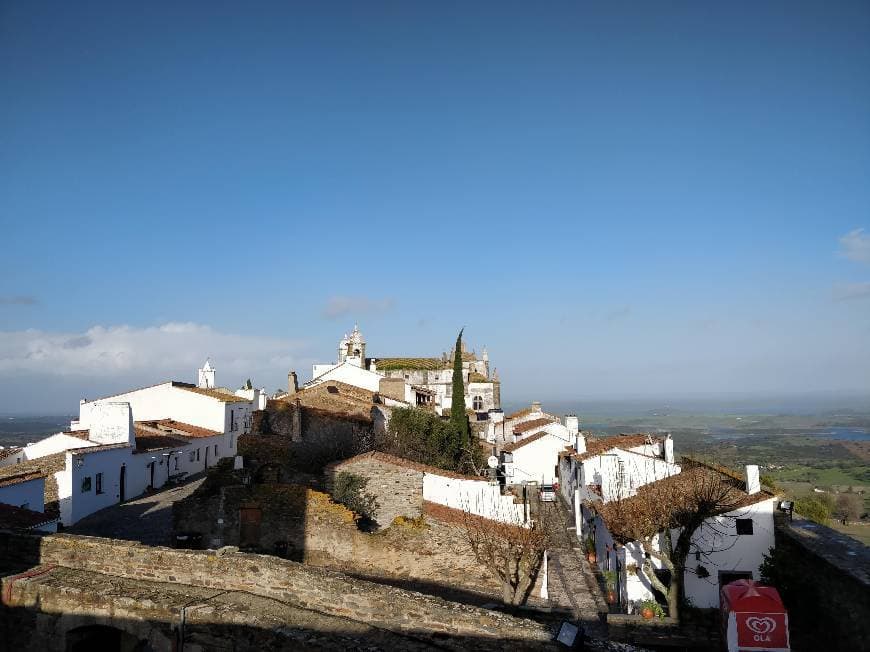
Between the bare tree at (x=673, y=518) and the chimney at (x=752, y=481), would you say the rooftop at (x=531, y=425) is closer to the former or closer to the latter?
the bare tree at (x=673, y=518)

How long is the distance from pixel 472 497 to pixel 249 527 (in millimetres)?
7625

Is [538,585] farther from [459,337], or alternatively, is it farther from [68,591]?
[459,337]

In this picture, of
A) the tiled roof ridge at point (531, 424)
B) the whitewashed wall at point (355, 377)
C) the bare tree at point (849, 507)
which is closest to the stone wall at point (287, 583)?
the bare tree at point (849, 507)

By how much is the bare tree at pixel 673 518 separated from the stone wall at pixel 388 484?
5998mm

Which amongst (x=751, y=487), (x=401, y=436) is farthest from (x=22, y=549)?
(x=401, y=436)

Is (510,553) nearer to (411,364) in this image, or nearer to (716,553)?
(716,553)

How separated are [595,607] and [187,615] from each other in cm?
1265

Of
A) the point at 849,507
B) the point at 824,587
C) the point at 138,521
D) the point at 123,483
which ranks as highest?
the point at 824,587

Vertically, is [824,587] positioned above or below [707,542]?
above

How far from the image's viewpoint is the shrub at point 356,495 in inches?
733

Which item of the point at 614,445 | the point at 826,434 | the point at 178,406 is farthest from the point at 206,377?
the point at 826,434

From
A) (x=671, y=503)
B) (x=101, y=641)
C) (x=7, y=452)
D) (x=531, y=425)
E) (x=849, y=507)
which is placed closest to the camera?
(x=101, y=641)

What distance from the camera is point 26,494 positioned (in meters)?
19.0

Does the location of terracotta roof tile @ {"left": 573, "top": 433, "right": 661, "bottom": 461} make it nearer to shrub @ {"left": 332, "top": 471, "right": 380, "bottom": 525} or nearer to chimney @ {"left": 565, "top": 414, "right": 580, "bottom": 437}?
chimney @ {"left": 565, "top": 414, "right": 580, "bottom": 437}
